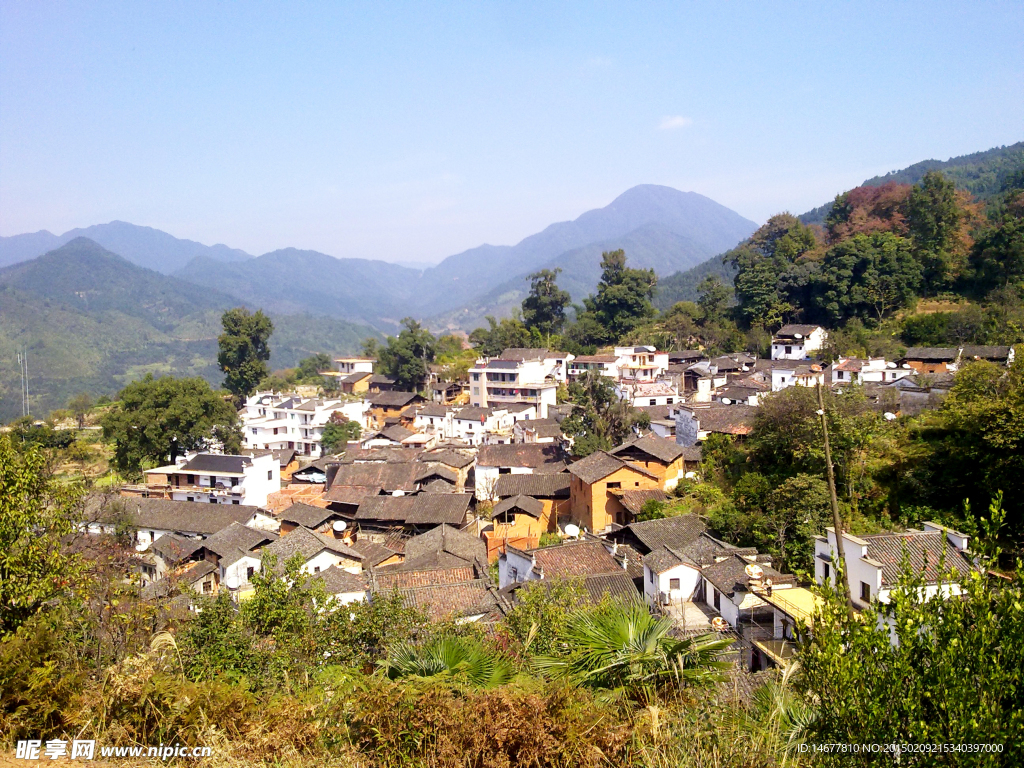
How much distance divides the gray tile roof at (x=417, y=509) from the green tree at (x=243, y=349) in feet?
72.5

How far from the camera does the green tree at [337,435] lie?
32.7 metres

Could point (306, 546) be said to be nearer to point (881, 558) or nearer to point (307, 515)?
point (307, 515)

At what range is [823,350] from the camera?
31.3m

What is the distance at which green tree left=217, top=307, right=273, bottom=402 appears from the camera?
40.2 metres

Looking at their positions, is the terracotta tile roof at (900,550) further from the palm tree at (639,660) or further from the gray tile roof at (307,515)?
the gray tile roof at (307,515)

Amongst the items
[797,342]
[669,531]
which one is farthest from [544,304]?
[669,531]

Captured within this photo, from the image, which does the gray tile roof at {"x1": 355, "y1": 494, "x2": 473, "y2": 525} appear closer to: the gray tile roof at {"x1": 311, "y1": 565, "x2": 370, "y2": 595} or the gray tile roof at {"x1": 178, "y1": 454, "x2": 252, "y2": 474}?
the gray tile roof at {"x1": 311, "y1": 565, "x2": 370, "y2": 595}

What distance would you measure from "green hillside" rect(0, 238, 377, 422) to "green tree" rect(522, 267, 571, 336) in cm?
4831

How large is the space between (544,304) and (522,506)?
84.9ft

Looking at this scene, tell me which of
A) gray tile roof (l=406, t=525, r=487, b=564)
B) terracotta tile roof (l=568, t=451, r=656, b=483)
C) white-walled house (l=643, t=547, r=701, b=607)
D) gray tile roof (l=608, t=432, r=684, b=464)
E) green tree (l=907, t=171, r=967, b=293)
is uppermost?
green tree (l=907, t=171, r=967, b=293)

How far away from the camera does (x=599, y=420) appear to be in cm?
2345

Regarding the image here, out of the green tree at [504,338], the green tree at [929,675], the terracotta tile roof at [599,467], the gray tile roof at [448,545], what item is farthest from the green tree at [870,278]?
the green tree at [929,675]

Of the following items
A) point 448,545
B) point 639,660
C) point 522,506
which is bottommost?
point 448,545

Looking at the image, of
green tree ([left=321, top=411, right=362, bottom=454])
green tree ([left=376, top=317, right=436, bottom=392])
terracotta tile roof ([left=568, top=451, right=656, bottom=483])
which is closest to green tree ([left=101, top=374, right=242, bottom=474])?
green tree ([left=321, top=411, right=362, bottom=454])
